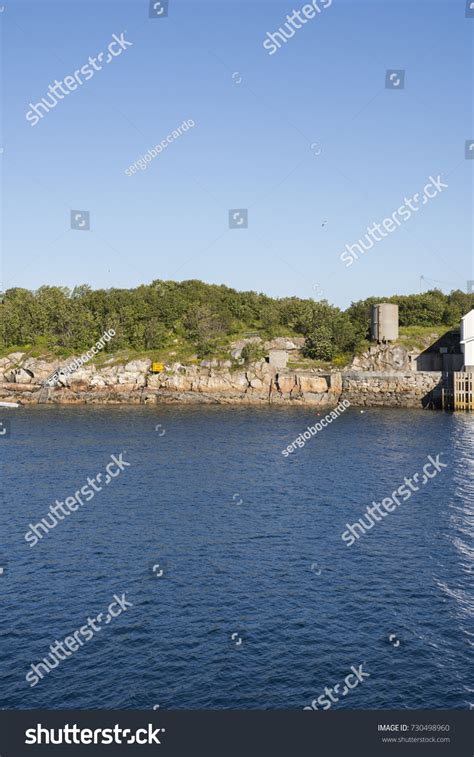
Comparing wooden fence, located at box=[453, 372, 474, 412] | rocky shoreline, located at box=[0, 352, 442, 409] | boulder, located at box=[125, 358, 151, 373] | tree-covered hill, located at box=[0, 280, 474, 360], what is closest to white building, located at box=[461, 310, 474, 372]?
wooden fence, located at box=[453, 372, 474, 412]

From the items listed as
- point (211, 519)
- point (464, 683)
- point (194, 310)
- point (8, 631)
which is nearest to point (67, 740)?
point (8, 631)

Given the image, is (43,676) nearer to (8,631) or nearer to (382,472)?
(8,631)

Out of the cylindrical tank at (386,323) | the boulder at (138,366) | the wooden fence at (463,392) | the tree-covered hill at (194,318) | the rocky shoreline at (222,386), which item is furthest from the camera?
the tree-covered hill at (194,318)

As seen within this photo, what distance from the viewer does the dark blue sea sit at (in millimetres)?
31297

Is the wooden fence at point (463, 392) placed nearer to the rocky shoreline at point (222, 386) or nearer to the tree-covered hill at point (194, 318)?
the rocky shoreline at point (222, 386)

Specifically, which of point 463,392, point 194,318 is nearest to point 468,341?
point 463,392

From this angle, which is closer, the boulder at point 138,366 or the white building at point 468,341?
the white building at point 468,341

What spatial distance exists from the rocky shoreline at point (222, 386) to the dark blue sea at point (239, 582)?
179 ft

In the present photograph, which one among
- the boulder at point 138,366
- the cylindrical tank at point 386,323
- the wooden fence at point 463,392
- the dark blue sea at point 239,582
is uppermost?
the cylindrical tank at point 386,323

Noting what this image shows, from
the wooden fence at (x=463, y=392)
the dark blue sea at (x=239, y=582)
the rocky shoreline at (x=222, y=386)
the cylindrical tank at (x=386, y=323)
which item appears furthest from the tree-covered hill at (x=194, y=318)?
the dark blue sea at (x=239, y=582)

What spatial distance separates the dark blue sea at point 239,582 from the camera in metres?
31.3

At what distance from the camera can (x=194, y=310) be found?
170625mm

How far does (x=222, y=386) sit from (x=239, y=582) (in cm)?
10145

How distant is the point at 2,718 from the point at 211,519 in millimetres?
29147
